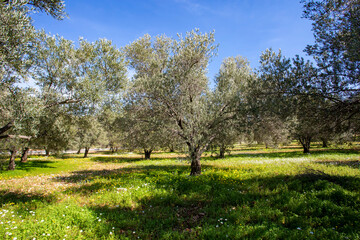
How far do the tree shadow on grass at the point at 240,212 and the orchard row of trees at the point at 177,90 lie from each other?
3422 mm

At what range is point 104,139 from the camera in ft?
188

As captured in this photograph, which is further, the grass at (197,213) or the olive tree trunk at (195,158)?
the olive tree trunk at (195,158)

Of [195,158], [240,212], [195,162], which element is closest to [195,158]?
[195,158]

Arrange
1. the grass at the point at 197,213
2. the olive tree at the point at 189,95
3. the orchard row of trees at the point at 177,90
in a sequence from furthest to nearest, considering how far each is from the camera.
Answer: the olive tree at the point at 189,95
the orchard row of trees at the point at 177,90
the grass at the point at 197,213

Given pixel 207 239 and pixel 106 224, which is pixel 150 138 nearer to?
pixel 106 224

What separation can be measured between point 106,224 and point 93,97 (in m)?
7.67

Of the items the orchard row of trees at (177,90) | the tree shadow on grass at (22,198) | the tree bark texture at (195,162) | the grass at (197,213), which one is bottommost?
the tree shadow on grass at (22,198)

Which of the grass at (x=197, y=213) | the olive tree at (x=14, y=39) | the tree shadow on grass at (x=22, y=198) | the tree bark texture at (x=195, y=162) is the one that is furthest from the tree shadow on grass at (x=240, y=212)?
the olive tree at (x=14, y=39)

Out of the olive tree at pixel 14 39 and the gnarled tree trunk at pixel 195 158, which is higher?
the olive tree at pixel 14 39

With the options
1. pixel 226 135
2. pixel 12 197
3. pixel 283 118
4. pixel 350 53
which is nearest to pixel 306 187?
pixel 283 118

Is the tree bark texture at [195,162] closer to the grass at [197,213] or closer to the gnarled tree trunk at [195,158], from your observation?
the gnarled tree trunk at [195,158]

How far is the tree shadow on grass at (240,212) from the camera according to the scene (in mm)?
5848

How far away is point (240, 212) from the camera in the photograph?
7.23 metres

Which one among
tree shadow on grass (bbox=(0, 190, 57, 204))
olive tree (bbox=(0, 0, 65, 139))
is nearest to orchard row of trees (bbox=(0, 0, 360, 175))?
olive tree (bbox=(0, 0, 65, 139))
